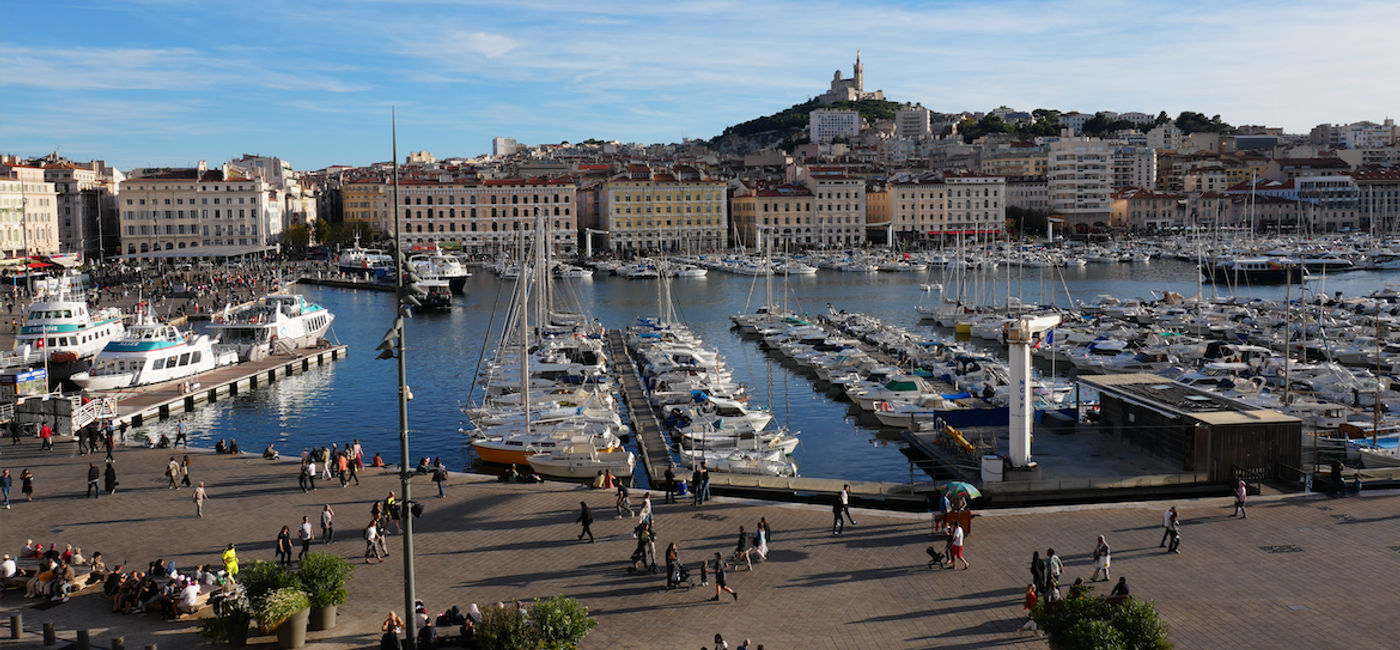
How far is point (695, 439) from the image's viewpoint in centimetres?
2294

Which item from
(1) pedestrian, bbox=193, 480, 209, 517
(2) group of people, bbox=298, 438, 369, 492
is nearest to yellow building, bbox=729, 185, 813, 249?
(2) group of people, bbox=298, 438, 369, 492

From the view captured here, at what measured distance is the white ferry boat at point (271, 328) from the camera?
37812mm

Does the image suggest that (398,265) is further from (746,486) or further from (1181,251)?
(1181,251)

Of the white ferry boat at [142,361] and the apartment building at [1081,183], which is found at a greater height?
the apartment building at [1081,183]

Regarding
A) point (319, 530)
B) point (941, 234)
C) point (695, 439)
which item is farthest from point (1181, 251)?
point (319, 530)

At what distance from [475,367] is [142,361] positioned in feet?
33.0

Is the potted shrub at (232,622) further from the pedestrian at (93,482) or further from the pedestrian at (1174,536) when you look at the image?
the pedestrian at (1174,536)

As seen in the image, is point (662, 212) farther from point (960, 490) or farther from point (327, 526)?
point (327, 526)

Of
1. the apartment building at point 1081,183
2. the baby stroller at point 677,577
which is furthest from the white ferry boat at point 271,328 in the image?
the apartment building at point 1081,183

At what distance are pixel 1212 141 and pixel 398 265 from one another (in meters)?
181

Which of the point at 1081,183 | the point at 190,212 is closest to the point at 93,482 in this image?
the point at 190,212

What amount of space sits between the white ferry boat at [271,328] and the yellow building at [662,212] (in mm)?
56529

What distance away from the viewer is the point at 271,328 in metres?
38.7

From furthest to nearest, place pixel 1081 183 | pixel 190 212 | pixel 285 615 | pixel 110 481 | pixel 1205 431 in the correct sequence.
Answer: pixel 1081 183 → pixel 190 212 → pixel 1205 431 → pixel 110 481 → pixel 285 615
